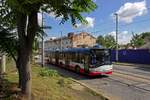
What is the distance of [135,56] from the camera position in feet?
143

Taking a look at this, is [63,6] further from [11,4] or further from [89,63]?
[89,63]

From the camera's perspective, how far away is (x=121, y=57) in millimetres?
48219

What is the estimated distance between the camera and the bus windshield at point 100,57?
21.0 metres

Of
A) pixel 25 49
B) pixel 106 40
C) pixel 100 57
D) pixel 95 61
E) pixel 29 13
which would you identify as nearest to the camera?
pixel 29 13

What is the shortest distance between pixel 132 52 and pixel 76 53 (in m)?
21.2

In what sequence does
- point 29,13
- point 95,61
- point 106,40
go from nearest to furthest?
point 29,13 → point 95,61 → point 106,40

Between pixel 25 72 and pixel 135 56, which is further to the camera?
pixel 135 56

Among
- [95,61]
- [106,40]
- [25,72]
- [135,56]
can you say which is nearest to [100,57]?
[95,61]

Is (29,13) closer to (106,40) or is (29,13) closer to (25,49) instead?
(25,49)

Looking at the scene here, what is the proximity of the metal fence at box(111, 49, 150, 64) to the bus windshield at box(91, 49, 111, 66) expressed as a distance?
65.7 feet

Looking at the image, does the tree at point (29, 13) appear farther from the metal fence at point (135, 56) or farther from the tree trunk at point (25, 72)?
the metal fence at point (135, 56)

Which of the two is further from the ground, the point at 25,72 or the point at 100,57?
the point at 100,57

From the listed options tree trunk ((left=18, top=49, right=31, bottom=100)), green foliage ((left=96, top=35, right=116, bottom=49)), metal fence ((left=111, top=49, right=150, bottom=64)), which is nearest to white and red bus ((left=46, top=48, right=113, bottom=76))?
tree trunk ((left=18, top=49, right=31, bottom=100))

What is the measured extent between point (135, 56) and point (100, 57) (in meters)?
23.5
